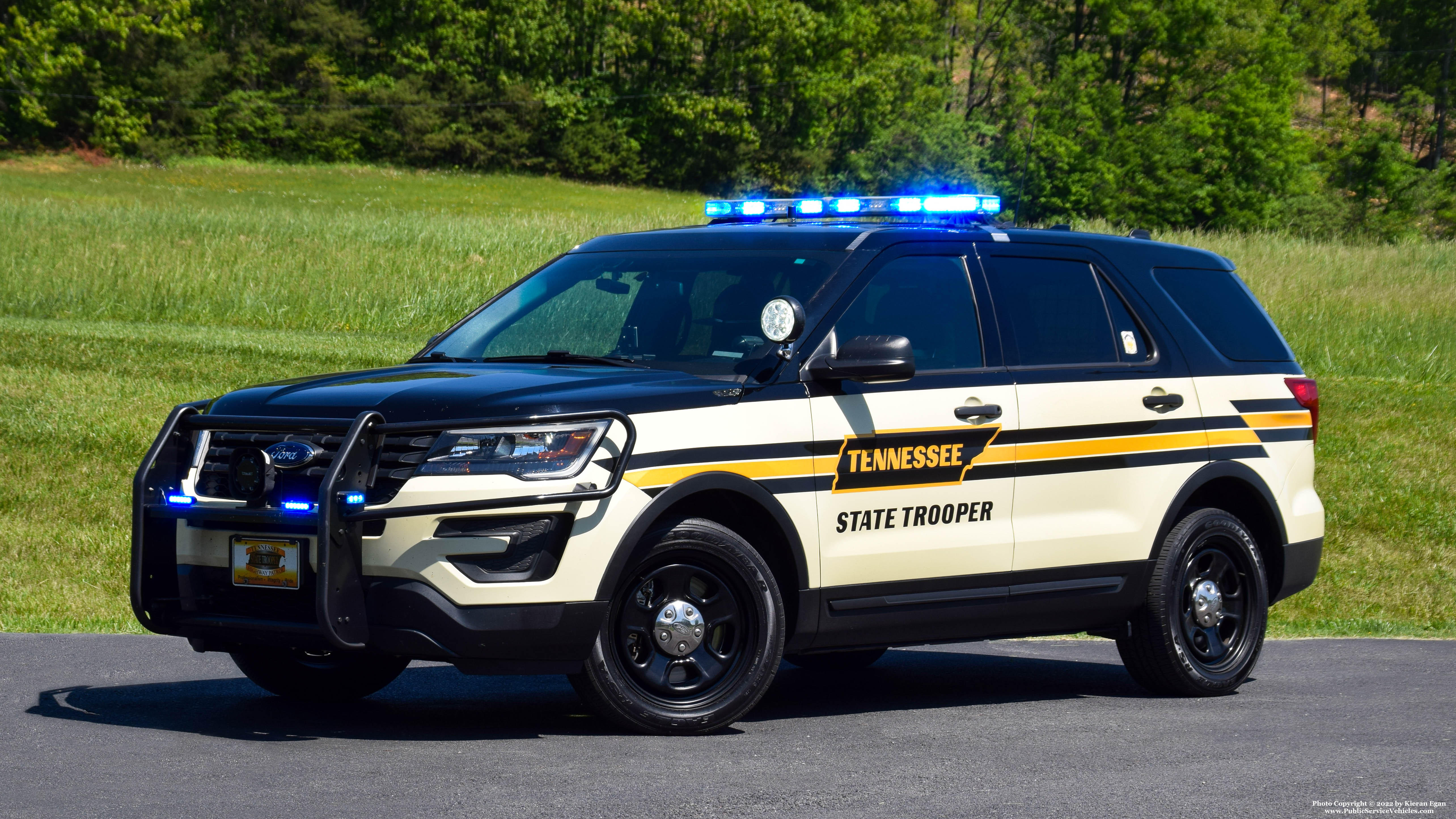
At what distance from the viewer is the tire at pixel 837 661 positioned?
852 centimetres

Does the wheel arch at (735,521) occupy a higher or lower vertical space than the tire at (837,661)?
higher

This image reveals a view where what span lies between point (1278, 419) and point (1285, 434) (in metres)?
0.09

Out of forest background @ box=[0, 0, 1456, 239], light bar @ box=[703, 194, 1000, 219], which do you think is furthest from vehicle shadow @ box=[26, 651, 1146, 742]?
forest background @ box=[0, 0, 1456, 239]

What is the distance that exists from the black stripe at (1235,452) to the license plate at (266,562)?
13.6ft

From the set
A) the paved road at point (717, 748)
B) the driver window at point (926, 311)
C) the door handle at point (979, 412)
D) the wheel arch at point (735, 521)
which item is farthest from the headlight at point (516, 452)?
the door handle at point (979, 412)

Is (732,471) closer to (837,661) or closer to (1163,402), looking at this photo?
(1163,402)

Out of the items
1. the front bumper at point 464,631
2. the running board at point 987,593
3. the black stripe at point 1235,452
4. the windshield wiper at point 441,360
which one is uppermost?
the windshield wiper at point 441,360

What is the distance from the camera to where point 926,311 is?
688 cm

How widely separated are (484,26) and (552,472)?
89668 millimetres

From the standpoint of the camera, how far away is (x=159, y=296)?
25.0 metres

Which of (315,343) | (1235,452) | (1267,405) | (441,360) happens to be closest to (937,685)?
(1235,452)

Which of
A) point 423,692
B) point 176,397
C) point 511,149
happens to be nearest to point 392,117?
point 511,149

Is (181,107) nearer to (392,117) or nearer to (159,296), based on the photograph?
(392,117)

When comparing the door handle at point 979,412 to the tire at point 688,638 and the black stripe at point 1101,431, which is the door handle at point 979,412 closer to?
the black stripe at point 1101,431
